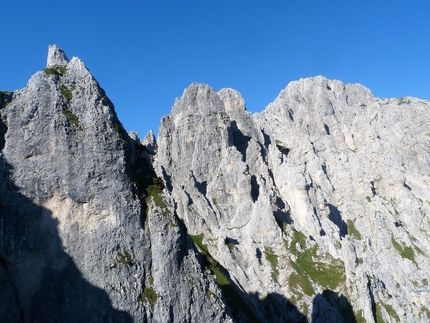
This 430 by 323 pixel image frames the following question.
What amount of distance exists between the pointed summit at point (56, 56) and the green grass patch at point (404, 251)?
12588cm

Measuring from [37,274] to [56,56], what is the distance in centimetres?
4217

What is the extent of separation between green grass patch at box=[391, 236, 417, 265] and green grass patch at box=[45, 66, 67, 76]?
419ft

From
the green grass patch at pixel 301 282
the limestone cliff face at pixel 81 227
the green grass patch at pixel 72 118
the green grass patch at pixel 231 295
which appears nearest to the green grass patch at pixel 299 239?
the green grass patch at pixel 301 282

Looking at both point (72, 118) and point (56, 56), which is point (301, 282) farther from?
point (56, 56)

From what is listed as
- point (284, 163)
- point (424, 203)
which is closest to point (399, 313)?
point (284, 163)

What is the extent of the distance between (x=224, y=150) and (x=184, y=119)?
23.3 m

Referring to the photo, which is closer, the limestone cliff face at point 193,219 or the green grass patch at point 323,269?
the limestone cliff face at point 193,219

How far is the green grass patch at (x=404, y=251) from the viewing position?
125 meters

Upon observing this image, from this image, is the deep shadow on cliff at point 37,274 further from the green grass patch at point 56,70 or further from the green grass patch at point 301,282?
the green grass patch at point 301,282

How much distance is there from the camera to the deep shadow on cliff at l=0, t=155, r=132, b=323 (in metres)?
32.8

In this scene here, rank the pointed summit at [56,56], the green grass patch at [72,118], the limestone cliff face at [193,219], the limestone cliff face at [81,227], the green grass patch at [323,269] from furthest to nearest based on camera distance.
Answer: the green grass patch at [323,269]
the pointed summit at [56,56]
the green grass patch at [72,118]
the limestone cliff face at [193,219]
the limestone cliff face at [81,227]

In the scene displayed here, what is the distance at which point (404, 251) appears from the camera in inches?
5037

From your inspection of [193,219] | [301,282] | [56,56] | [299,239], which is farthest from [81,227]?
[299,239]

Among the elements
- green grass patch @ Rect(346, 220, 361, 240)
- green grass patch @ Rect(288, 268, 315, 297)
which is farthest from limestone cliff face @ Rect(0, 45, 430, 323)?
green grass patch @ Rect(346, 220, 361, 240)
